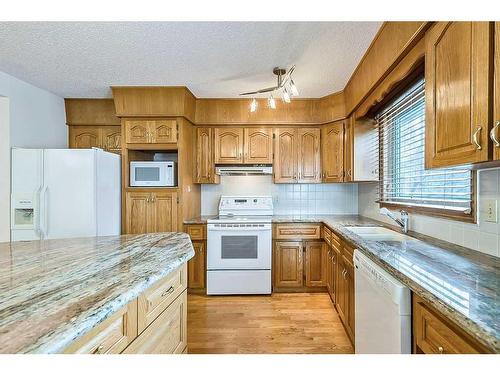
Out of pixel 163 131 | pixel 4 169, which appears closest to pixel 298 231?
pixel 163 131

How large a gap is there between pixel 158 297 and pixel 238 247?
6.14ft

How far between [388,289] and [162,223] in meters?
2.51

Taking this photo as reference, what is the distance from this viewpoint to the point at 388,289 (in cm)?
121

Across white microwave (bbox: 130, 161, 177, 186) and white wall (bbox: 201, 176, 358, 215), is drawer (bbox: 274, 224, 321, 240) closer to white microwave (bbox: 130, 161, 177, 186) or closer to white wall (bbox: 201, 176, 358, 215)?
white wall (bbox: 201, 176, 358, 215)

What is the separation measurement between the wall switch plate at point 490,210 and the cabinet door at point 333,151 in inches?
73.5

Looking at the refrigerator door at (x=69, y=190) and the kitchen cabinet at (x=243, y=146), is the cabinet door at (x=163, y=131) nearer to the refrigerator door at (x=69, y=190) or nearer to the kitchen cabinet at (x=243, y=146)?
the kitchen cabinet at (x=243, y=146)

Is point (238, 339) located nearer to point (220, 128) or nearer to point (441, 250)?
point (441, 250)

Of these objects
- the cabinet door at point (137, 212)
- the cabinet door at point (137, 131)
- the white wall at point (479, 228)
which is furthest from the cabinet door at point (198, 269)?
the white wall at point (479, 228)

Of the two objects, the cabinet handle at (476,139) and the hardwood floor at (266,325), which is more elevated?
the cabinet handle at (476,139)

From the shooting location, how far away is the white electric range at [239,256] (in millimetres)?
3082

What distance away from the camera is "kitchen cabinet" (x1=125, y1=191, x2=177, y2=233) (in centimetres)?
311

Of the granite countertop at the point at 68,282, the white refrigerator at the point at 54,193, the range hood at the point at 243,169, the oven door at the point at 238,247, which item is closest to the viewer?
the granite countertop at the point at 68,282

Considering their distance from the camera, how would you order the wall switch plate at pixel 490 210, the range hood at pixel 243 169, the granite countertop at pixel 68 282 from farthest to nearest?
the range hood at pixel 243 169, the wall switch plate at pixel 490 210, the granite countertop at pixel 68 282
